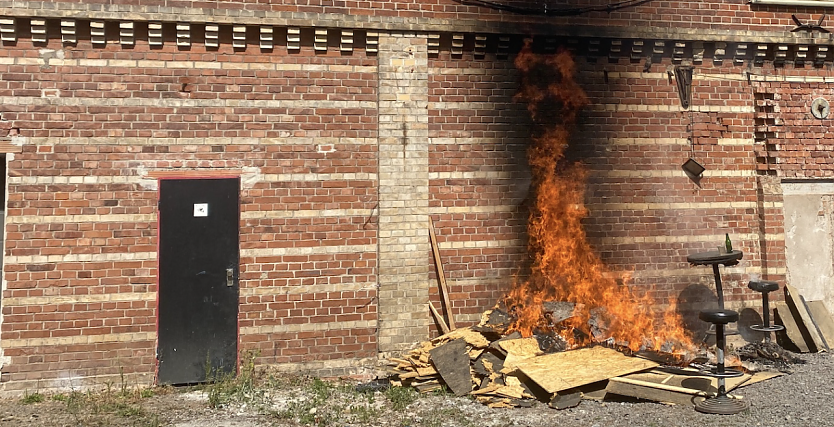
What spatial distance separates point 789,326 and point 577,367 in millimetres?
4026

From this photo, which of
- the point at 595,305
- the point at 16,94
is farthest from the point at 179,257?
the point at 595,305

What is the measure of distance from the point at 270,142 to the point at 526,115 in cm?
370

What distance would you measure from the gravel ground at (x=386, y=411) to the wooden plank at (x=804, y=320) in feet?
4.60

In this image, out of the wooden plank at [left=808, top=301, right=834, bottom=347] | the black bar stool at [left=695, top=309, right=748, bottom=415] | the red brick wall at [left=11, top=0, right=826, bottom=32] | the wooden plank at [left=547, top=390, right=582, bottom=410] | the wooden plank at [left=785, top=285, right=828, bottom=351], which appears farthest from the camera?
the wooden plank at [left=808, top=301, right=834, bottom=347]

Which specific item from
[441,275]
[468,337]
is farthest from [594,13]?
[468,337]

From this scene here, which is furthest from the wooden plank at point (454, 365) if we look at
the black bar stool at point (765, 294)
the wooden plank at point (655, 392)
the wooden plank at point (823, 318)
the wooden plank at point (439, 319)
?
the wooden plank at point (823, 318)

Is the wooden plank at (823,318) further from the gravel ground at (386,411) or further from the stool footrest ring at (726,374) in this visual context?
the stool footrest ring at (726,374)

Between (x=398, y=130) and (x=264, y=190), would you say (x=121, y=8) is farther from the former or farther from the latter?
(x=398, y=130)

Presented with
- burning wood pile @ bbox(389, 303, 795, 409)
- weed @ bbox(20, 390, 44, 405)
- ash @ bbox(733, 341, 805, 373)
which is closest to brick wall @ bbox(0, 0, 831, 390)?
weed @ bbox(20, 390, 44, 405)

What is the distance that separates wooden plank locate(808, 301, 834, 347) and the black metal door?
8.73 meters

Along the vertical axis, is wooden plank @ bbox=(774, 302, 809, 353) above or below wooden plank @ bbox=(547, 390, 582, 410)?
above

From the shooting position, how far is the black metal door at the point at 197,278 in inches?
266

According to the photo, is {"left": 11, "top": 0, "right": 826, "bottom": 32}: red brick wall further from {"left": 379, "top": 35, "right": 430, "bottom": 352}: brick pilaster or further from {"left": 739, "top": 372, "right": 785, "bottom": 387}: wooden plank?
{"left": 739, "top": 372, "right": 785, "bottom": 387}: wooden plank

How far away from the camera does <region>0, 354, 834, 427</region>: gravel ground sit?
5.46m
